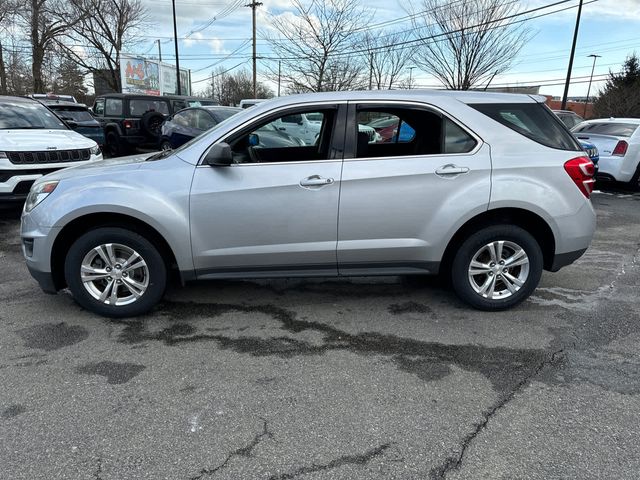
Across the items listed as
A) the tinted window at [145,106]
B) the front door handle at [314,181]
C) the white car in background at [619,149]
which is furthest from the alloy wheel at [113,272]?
the tinted window at [145,106]

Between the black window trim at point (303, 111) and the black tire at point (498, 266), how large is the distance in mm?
1295

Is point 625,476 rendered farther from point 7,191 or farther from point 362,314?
point 7,191

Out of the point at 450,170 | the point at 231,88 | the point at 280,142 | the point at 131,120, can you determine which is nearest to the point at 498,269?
the point at 450,170

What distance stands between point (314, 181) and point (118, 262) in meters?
1.69

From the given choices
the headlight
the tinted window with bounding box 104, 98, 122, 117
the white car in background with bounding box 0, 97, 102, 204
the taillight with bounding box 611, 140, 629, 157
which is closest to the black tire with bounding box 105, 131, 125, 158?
the tinted window with bounding box 104, 98, 122, 117

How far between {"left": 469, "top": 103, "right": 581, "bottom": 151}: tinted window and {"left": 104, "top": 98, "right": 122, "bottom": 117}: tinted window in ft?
44.2

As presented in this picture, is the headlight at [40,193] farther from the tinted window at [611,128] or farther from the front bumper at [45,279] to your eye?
the tinted window at [611,128]

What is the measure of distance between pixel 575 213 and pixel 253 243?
2.62 m

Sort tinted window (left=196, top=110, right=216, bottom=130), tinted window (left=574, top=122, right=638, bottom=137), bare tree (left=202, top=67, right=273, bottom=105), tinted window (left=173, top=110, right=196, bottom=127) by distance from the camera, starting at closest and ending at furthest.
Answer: tinted window (left=574, top=122, right=638, bottom=137)
tinted window (left=196, top=110, right=216, bottom=130)
tinted window (left=173, top=110, right=196, bottom=127)
bare tree (left=202, top=67, right=273, bottom=105)

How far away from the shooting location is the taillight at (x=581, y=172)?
12.6 ft

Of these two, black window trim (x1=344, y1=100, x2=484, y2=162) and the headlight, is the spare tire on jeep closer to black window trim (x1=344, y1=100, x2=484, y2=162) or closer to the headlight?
the headlight

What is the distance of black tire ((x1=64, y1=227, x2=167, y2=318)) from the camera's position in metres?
3.77

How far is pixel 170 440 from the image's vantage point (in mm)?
2496

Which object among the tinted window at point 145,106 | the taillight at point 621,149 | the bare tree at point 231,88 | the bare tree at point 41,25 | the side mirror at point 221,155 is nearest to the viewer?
Result: the side mirror at point 221,155
